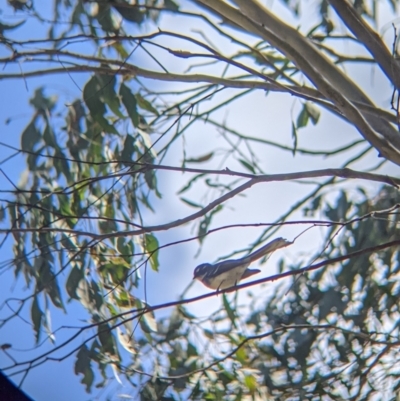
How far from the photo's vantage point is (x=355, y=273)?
3.71m

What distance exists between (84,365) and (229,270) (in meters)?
0.62

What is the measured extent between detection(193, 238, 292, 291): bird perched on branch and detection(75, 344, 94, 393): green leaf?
516mm

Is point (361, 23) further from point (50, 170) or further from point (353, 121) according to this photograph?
point (50, 170)

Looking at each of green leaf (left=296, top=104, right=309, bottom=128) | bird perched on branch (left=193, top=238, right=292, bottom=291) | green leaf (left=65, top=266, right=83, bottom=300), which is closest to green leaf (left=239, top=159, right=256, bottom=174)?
green leaf (left=296, top=104, right=309, bottom=128)

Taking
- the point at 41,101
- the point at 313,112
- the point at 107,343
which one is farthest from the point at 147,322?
the point at 313,112

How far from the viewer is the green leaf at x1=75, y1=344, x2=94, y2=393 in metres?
2.66

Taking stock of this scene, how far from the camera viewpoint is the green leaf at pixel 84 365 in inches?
105

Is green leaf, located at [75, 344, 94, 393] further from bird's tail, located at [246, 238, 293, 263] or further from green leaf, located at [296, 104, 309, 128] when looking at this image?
green leaf, located at [296, 104, 309, 128]

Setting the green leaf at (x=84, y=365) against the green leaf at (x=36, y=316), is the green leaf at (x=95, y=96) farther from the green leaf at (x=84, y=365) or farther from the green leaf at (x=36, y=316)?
the green leaf at (x=84, y=365)

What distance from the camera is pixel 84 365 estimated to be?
2664 millimetres

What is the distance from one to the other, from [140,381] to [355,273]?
1.33m

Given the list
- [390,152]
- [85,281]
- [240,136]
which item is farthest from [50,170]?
[390,152]

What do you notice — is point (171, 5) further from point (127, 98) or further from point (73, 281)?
point (73, 281)

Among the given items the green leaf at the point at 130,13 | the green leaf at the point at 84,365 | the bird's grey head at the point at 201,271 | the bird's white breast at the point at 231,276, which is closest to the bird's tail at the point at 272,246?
the bird's white breast at the point at 231,276
